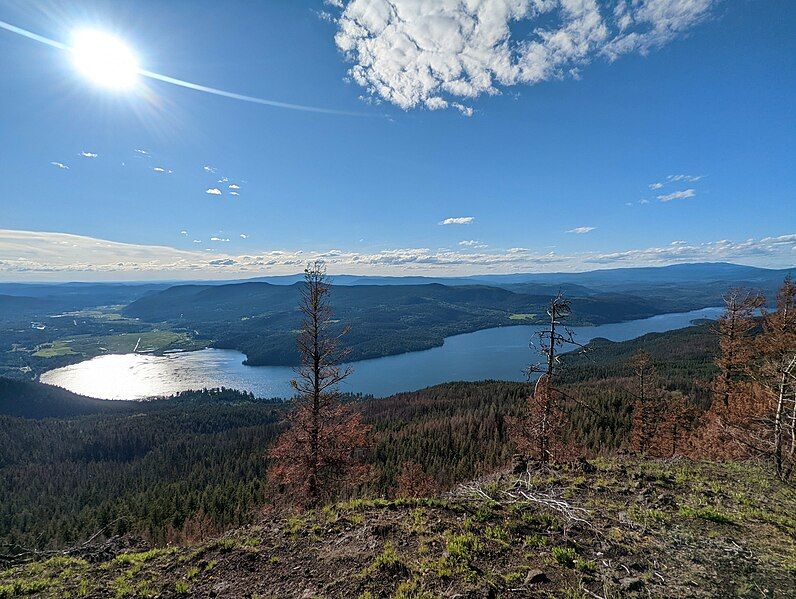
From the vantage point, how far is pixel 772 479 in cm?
1255

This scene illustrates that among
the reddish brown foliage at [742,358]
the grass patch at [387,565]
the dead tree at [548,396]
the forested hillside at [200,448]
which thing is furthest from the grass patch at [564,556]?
the reddish brown foliage at [742,358]

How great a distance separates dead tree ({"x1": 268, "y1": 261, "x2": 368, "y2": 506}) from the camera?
16953 mm

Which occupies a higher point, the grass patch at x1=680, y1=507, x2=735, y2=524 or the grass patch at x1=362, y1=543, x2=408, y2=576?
the grass patch at x1=362, y1=543, x2=408, y2=576

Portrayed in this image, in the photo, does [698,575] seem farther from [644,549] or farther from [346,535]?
[346,535]

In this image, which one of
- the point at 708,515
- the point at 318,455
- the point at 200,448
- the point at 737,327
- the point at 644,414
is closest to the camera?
the point at 708,515

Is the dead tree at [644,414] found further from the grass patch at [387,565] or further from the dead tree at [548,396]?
the grass patch at [387,565]

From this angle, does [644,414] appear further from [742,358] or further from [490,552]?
[490,552]

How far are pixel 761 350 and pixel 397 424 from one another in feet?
278

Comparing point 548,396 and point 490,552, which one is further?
point 548,396

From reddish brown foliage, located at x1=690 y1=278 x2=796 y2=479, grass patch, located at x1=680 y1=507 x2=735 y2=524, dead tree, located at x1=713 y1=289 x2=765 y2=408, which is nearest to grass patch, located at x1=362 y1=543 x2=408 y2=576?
grass patch, located at x1=680 y1=507 x2=735 y2=524

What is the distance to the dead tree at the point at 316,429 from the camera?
17.0 m

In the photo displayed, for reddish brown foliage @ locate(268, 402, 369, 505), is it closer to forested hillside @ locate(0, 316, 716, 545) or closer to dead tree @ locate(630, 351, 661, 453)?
forested hillside @ locate(0, 316, 716, 545)

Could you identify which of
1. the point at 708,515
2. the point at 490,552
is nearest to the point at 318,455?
the point at 490,552

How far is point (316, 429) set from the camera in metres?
17.3
